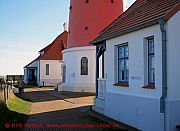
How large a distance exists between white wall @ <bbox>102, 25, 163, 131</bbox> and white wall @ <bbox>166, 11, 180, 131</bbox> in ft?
1.30

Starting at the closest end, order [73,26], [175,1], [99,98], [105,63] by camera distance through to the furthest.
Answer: [175,1] → [105,63] → [99,98] → [73,26]

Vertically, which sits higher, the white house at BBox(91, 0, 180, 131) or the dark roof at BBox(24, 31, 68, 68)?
the dark roof at BBox(24, 31, 68, 68)

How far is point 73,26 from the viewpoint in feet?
108

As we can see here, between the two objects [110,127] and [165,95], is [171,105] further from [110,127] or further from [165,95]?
[110,127]

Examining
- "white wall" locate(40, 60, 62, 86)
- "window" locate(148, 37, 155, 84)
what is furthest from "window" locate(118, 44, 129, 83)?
"white wall" locate(40, 60, 62, 86)

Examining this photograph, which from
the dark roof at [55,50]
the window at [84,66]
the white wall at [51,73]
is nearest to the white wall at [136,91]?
the window at [84,66]

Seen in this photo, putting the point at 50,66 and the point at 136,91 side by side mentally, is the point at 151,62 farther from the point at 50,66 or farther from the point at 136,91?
the point at 50,66

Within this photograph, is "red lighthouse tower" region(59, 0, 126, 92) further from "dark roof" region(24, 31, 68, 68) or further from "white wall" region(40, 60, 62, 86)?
"dark roof" region(24, 31, 68, 68)

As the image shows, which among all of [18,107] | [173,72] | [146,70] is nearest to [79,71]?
[18,107]

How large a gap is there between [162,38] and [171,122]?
2.61 meters

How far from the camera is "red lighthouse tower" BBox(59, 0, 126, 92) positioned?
3098cm

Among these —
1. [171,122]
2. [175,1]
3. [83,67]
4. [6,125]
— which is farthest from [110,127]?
[83,67]

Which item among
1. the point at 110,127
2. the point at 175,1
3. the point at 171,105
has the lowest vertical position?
the point at 110,127

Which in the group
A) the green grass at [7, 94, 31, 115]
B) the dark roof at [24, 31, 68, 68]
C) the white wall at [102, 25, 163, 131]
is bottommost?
the green grass at [7, 94, 31, 115]
